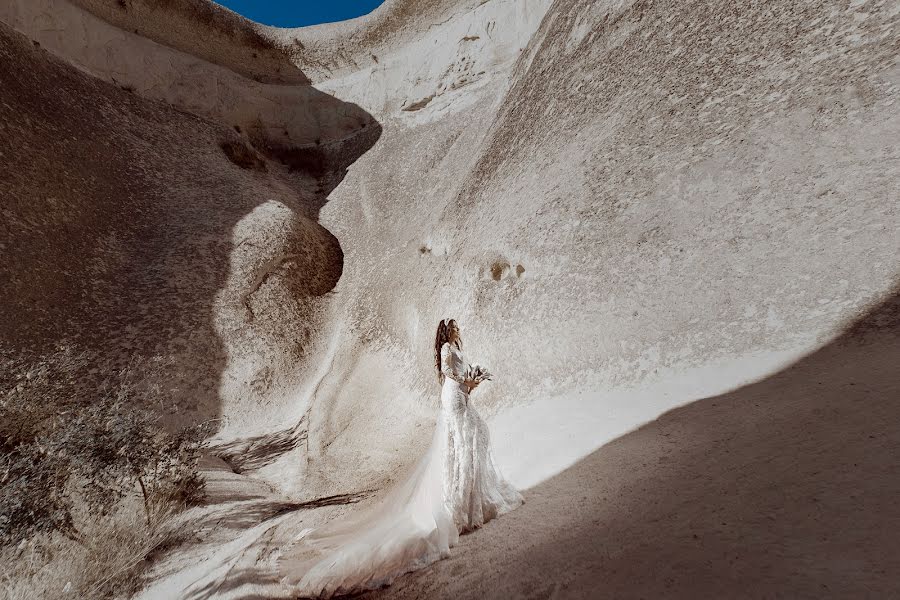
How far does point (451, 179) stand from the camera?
845cm

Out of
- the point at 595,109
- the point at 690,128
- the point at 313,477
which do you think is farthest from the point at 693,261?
the point at 313,477

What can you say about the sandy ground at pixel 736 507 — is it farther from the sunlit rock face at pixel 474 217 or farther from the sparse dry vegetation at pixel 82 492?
the sparse dry vegetation at pixel 82 492

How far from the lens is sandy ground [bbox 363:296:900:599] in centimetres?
141

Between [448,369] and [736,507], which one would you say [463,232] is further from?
[736,507]

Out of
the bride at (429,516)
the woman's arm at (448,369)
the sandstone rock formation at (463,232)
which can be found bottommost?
the bride at (429,516)

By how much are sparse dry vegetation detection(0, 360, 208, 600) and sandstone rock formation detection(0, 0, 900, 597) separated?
423mm

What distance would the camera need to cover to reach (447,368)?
118 inches

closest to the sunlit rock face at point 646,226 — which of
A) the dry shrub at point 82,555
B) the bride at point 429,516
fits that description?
the bride at point 429,516

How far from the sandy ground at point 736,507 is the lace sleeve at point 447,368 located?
1.00 m

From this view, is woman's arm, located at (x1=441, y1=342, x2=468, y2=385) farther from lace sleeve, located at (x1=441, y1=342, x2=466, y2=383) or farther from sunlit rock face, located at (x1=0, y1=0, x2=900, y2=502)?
sunlit rock face, located at (x1=0, y1=0, x2=900, y2=502)

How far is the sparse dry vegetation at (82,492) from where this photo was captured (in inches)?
163

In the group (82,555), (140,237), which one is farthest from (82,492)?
(140,237)

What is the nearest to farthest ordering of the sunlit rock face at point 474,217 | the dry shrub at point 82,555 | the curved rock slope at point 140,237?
1. the sunlit rock face at point 474,217
2. the dry shrub at point 82,555
3. the curved rock slope at point 140,237

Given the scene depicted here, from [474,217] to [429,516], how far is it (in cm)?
449
